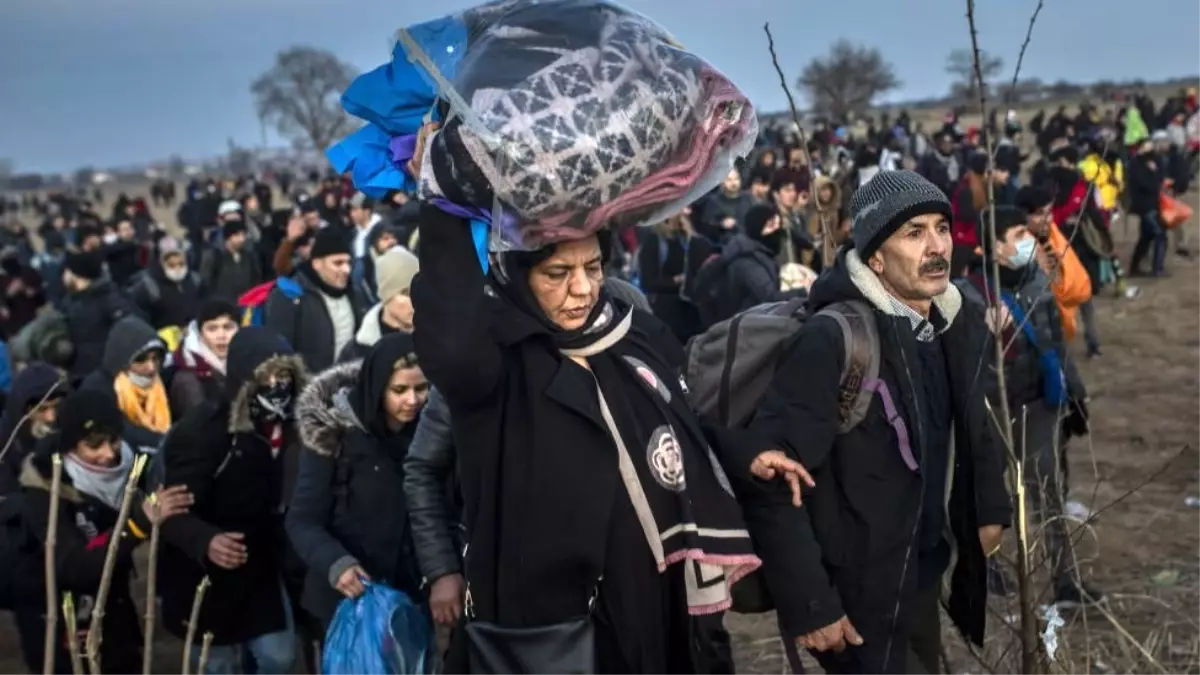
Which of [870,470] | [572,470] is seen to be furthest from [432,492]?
[870,470]

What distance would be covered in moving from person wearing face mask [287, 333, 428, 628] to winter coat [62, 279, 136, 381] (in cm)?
447

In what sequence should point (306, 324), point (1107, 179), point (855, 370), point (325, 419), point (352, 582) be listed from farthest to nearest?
point (1107, 179) → point (306, 324) → point (325, 419) → point (352, 582) → point (855, 370)

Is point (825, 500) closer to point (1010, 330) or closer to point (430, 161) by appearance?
point (430, 161)

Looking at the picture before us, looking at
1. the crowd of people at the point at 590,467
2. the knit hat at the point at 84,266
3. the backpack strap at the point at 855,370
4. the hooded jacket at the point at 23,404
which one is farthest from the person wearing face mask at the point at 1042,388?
the knit hat at the point at 84,266

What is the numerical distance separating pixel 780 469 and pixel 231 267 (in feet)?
30.3

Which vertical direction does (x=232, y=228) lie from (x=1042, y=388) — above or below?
above

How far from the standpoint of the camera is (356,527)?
3.47 meters

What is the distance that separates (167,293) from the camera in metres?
9.23

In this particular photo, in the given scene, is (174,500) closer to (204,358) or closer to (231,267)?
(204,358)

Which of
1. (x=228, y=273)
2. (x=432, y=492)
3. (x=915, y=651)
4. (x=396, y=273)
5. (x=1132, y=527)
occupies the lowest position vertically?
(x=1132, y=527)

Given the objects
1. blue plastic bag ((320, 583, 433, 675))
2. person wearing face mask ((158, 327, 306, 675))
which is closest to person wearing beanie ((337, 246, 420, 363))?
person wearing face mask ((158, 327, 306, 675))

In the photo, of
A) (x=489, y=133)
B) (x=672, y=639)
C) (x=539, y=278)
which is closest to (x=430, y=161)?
(x=489, y=133)

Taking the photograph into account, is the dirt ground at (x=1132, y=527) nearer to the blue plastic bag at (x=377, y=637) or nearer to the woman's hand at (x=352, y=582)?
the blue plastic bag at (x=377, y=637)

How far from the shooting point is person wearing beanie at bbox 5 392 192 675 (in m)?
3.83
